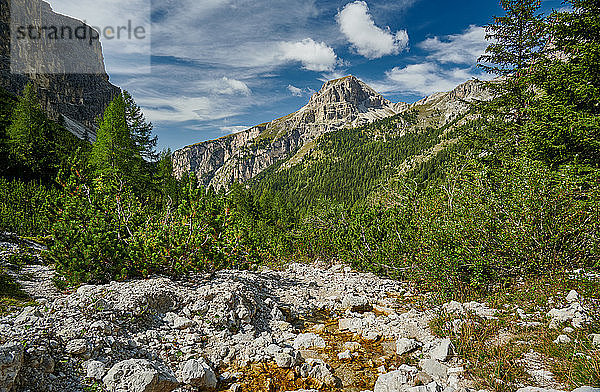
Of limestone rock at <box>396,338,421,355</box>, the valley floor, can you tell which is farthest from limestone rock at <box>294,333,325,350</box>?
limestone rock at <box>396,338,421,355</box>

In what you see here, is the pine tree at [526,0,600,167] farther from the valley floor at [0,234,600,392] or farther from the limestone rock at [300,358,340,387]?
the limestone rock at [300,358,340,387]

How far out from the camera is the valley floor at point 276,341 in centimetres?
495

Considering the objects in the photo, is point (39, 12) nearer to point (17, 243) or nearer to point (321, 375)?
point (17, 243)

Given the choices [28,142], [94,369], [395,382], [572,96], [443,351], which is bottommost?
[395,382]

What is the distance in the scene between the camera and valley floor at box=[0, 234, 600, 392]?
16.2ft

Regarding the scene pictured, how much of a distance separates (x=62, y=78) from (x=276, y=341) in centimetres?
16220

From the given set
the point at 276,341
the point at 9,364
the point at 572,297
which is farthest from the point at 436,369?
the point at 9,364

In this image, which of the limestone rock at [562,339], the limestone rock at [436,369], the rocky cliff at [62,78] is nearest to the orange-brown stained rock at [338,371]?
the limestone rock at [436,369]

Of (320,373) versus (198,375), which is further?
(320,373)

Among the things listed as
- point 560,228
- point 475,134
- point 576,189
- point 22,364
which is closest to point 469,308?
point 560,228

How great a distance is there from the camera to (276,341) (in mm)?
7961

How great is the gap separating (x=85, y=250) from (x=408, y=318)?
9.50m

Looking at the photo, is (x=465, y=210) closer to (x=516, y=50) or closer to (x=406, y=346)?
(x=406, y=346)

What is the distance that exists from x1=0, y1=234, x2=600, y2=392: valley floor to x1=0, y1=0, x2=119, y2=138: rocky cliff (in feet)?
332
